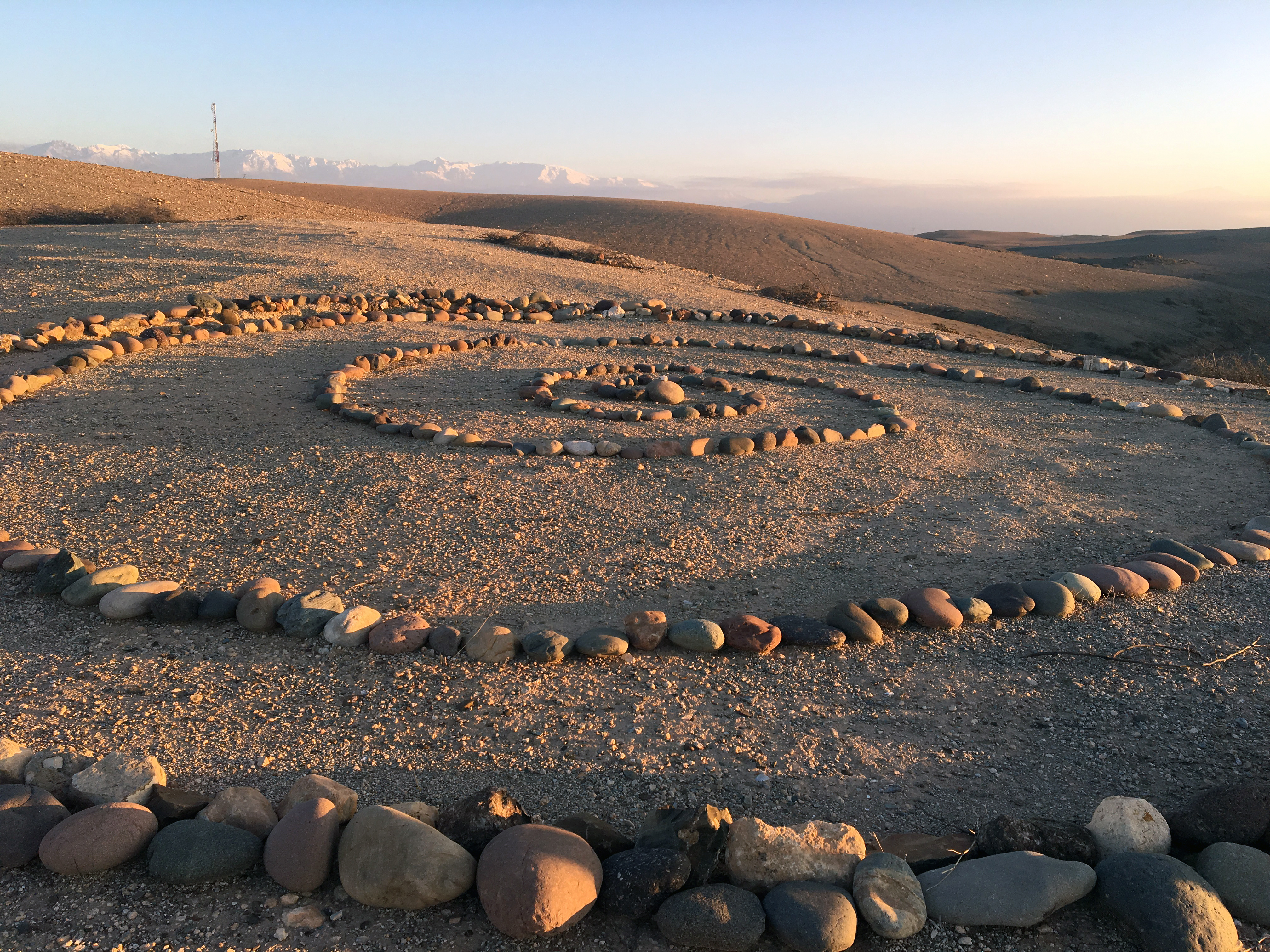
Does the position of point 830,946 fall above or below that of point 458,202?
below

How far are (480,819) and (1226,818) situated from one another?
8.28 ft

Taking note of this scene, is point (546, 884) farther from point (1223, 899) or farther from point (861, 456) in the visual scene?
point (861, 456)

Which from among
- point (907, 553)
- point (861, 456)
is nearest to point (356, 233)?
point (861, 456)

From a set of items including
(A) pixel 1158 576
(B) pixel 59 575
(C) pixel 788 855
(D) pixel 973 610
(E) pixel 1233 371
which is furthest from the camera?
(E) pixel 1233 371

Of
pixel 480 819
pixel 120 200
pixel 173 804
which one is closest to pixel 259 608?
pixel 173 804

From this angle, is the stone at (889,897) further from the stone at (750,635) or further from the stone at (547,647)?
the stone at (547,647)

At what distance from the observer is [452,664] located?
407 centimetres

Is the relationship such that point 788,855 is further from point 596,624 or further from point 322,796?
point 596,624

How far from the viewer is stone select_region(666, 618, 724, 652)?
166 inches

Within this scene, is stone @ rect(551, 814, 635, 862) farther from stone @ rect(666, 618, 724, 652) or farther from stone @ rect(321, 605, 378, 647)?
stone @ rect(321, 605, 378, 647)

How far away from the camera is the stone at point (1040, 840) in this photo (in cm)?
286

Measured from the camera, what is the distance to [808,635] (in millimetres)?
4328

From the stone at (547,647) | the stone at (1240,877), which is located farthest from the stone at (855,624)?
the stone at (1240,877)

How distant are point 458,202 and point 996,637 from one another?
2217 inches
